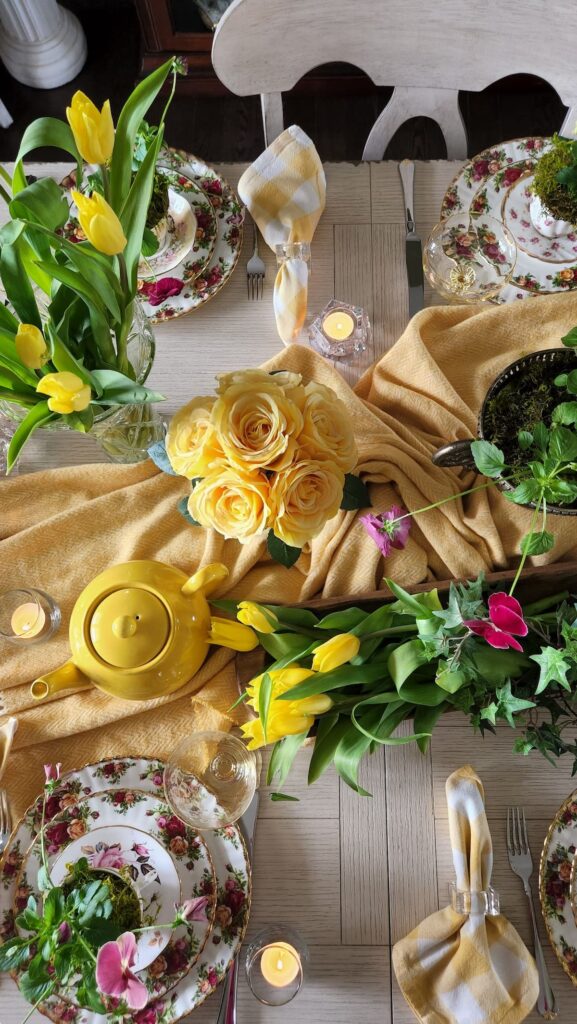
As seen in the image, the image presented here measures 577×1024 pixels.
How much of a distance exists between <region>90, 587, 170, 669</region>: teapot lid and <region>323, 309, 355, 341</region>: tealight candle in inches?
16.8

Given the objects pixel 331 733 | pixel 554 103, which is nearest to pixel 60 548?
pixel 331 733

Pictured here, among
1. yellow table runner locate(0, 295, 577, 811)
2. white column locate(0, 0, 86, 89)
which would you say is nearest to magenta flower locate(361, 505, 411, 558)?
yellow table runner locate(0, 295, 577, 811)

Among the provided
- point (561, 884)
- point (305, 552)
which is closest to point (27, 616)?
point (305, 552)

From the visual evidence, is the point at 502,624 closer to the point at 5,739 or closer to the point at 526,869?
the point at 526,869

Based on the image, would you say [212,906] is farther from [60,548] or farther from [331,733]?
[60,548]

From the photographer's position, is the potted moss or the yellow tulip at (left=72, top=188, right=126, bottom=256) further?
the potted moss

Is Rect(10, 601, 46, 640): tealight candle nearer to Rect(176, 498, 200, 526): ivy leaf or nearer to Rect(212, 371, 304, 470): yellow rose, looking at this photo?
Rect(176, 498, 200, 526): ivy leaf

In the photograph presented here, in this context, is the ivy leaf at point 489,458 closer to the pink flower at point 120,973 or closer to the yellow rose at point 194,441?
the yellow rose at point 194,441

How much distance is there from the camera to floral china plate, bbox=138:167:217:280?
1084 millimetres

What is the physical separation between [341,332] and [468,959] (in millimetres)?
740

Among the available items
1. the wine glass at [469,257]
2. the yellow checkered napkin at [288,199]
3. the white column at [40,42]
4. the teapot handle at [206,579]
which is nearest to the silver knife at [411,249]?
the wine glass at [469,257]

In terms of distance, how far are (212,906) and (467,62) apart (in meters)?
1.16

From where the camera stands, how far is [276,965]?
2.80 feet

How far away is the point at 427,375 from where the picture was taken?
96 cm
